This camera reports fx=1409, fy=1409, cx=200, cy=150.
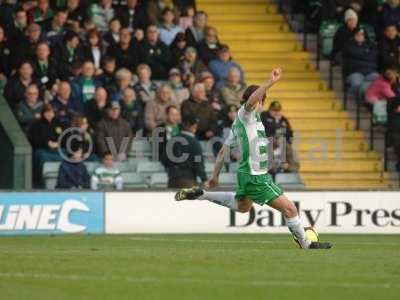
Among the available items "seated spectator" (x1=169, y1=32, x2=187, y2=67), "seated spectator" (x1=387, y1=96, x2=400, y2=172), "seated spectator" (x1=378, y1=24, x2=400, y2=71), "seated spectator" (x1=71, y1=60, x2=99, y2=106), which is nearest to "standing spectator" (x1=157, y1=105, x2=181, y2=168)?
"seated spectator" (x1=71, y1=60, x2=99, y2=106)

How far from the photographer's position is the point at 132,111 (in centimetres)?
2262

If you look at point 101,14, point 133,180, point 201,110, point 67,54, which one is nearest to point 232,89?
point 201,110

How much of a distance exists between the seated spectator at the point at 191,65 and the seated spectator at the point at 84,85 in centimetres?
176

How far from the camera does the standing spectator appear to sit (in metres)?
22.3

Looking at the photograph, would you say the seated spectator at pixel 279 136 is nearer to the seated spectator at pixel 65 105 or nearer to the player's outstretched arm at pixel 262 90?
the seated spectator at pixel 65 105

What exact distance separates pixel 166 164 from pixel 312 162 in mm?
3304

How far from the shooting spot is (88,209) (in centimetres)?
2027

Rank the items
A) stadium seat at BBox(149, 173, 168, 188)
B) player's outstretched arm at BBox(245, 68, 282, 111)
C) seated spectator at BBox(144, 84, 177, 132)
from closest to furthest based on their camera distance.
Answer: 1. player's outstretched arm at BBox(245, 68, 282, 111)
2. stadium seat at BBox(149, 173, 168, 188)
3. seated spectator at BBox(144, 84, 177, 132)

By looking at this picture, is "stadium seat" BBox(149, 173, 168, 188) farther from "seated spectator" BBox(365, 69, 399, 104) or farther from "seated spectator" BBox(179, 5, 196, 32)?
"seated spectator" BBox(365, 69, 399, 104)

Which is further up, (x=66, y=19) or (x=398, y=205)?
(x=66, y=19)

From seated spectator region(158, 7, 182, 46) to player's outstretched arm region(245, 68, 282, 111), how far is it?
940 cm
